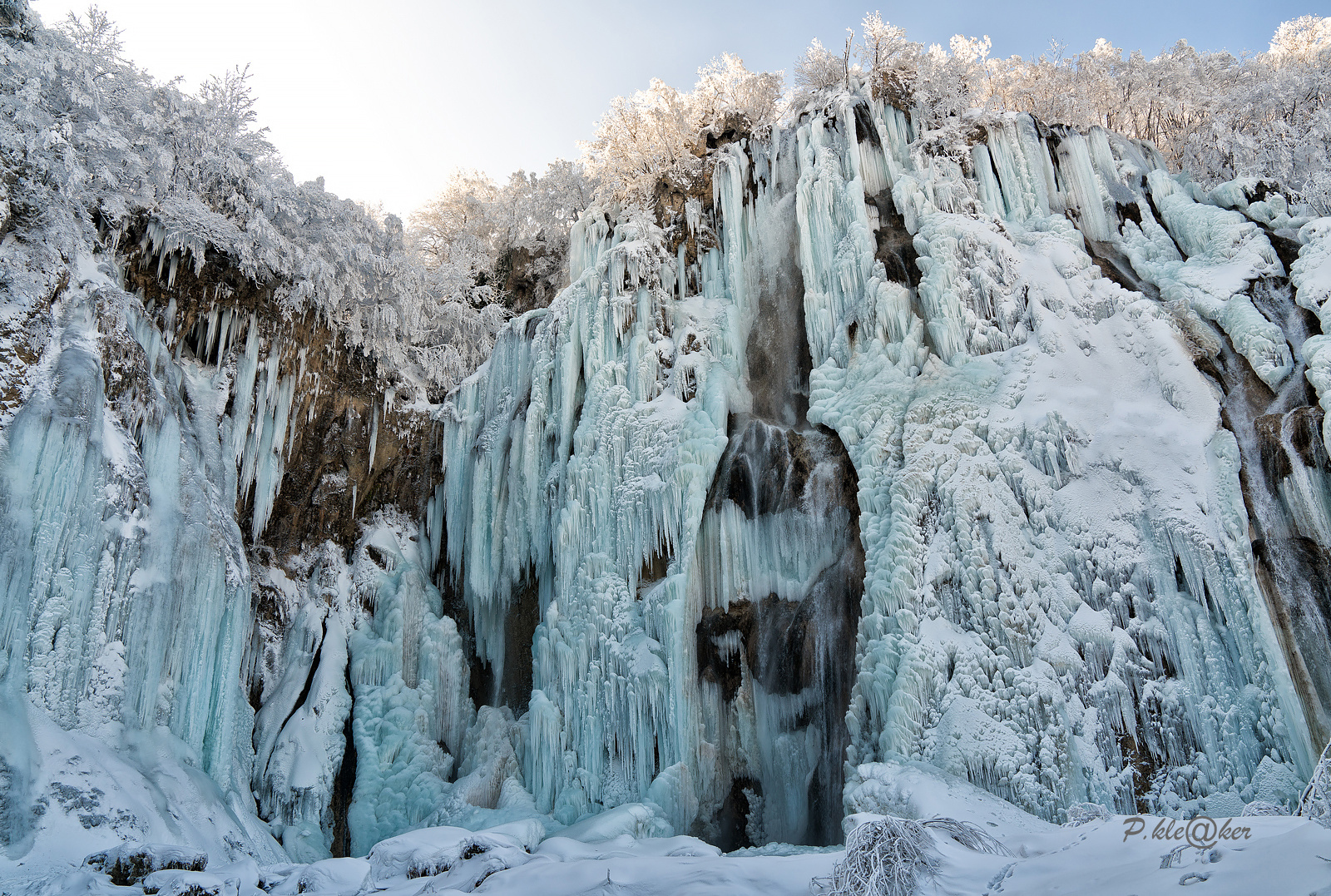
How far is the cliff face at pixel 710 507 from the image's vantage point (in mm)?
9070

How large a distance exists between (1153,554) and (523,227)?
49.0 feet

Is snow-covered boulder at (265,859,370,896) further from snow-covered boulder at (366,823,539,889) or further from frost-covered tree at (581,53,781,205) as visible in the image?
frost-covered tree at (581,53,781,205)

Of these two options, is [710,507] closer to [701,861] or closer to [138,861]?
A: [701,861]

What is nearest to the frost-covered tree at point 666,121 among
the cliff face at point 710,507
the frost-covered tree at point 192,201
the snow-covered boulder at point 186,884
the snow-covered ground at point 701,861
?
the cliff face at point 710,507

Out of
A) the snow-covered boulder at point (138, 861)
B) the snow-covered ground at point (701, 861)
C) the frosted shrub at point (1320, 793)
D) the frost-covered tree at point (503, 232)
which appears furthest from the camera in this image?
the frost-covered tree at point (503, 232)

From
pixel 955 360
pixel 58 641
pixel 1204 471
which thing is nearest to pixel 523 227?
pixel 955 360

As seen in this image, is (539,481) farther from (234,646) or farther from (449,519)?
(234,646)

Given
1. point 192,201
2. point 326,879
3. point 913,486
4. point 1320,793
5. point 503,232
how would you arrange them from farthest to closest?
point 503,232 < point 192,201 < point 913,486 < point 326,879 < point 1320,793

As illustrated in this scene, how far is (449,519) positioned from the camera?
1455cm

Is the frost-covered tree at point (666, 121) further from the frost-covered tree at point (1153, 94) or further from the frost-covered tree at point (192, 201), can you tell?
the frost-covered tree at point (192, 201)

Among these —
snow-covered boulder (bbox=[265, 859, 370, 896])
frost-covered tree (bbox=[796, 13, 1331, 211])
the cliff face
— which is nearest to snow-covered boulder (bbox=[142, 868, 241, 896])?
snow-covered boulder (bbox=[265, 859, 370, 896])

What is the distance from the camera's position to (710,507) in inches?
484

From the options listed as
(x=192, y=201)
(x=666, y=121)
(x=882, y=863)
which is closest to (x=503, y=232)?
(x=666, y=121)

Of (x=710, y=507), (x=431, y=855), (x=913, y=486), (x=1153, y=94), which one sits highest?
(x=1153, y=94)
